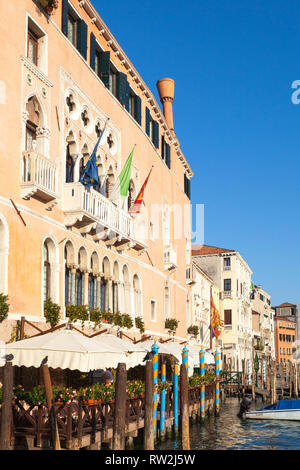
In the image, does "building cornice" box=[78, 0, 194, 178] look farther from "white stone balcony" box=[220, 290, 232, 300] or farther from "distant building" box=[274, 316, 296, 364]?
"distant building" box=[274, 316, 296, 364]

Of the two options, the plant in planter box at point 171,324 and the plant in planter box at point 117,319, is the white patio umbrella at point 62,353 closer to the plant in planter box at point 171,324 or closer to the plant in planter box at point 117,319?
the plant in planter box at point 117,319

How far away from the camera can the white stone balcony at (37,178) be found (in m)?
16.2

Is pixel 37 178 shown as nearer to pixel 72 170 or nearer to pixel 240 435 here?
pixel 72 170

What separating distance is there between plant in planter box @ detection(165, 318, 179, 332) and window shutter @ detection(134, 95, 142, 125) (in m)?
9.41

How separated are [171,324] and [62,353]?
17.6 meters

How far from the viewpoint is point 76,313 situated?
1855 centimetres

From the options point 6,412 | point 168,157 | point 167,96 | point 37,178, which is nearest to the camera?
point 6,412

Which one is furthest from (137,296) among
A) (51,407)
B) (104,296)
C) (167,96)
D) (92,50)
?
(167,96)

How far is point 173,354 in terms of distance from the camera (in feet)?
69.7

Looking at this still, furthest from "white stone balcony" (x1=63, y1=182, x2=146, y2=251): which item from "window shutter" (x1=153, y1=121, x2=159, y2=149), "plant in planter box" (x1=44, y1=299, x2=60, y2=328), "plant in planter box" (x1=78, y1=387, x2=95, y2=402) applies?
"window shutter" (x1=153, y1=121, x2=159, y2=149)

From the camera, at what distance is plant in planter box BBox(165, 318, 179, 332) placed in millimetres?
A: 30219

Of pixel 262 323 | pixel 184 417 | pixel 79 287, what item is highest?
pixel 262 323

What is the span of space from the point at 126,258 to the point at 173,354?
489cm
